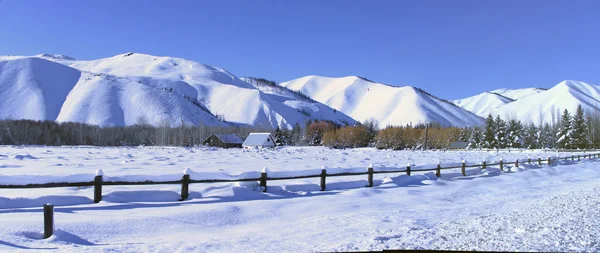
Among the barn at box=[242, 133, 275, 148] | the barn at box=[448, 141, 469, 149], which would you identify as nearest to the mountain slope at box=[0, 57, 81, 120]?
the barn at box=[242, 133, 275, 148]

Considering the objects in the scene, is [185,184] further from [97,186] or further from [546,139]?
[546,139]

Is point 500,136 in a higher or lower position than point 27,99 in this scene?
lower

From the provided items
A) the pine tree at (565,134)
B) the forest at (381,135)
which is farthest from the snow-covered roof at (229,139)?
the pine tree at (565,134)

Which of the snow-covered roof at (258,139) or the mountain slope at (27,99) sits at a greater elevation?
the mountain slope at (27,99)

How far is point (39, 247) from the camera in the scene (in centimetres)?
772

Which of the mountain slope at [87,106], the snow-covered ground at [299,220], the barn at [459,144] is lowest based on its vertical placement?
the snow-covered ground at [299,220]

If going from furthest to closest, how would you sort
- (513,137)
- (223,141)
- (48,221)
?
(223,141) → (513,137) → (48,221)

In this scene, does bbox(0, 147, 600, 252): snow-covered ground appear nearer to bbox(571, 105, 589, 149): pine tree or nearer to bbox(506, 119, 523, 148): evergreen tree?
bbox(571, 105, 589, 149): pine tree

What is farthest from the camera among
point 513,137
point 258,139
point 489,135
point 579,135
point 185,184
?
point 258,139

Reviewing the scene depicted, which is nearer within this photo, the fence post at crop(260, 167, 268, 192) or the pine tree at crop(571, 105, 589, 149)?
the fence post at crop(260, 167, 268, 192)

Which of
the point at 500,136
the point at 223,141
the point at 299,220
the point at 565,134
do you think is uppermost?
the point at 565,134

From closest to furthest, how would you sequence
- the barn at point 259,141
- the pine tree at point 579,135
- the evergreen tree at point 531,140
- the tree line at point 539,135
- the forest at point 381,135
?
the pine tree at point 579,135 → the tree line at point 539,135 → the forest at point 381,135 → the evergreen tree at point 531,140 → the barn at point 259,141

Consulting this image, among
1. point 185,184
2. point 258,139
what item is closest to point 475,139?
point 258,139

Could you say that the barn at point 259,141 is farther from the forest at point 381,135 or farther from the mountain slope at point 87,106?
the mountain slope at point 87,106
